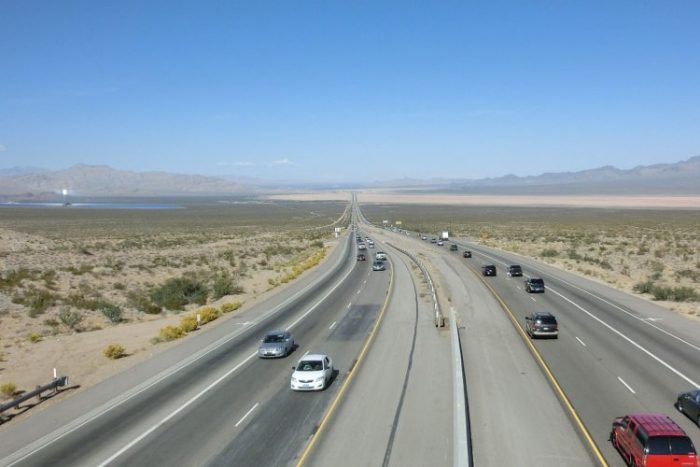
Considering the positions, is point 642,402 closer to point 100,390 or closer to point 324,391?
point 324,391

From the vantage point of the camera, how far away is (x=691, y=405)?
17797mm

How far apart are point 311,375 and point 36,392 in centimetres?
1060

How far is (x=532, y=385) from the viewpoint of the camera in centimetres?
2125

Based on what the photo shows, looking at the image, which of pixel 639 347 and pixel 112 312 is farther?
pixel 112 312

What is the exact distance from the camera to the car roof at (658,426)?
565 inches

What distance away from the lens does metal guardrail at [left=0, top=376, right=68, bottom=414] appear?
19559mm

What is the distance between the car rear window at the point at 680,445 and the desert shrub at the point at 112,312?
1302 inches

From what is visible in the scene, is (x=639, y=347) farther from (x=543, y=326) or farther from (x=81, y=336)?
(x=81, y=336)

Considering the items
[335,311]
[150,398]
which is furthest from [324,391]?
[335,311]

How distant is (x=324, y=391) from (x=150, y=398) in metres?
6.74

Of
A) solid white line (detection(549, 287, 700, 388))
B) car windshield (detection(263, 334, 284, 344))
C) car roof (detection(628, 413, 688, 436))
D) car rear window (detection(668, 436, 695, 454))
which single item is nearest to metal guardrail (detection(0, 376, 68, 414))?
car windshield (detection(263, 334, 284, 344))

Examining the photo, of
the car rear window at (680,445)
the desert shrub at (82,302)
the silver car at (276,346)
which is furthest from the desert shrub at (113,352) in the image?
the car rear window at (680,445)

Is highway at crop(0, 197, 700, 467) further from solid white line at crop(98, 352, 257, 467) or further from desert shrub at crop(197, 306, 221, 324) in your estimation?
desert shrub at crop(197, 306, 221, 324)

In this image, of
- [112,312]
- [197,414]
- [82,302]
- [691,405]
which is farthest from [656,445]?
[82,302]
